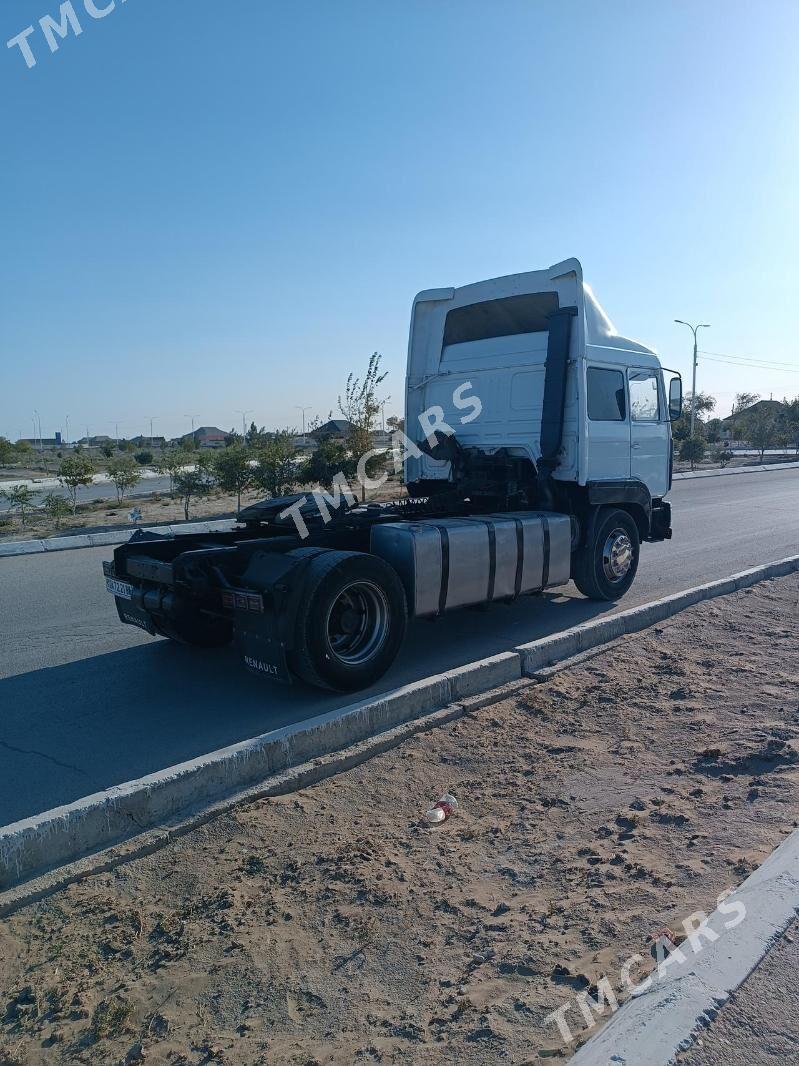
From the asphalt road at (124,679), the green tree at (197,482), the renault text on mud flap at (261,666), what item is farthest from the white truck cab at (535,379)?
the green tree at (197,482)

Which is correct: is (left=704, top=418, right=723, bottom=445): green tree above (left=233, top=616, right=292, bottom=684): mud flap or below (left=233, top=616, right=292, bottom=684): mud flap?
above

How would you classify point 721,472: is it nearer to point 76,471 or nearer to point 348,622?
point 76,471

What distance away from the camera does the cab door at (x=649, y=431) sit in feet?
30.7

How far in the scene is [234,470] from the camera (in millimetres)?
19125

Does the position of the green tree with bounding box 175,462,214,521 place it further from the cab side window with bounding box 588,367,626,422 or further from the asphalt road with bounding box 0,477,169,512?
the cab side window with bounding box 588,367,626,422

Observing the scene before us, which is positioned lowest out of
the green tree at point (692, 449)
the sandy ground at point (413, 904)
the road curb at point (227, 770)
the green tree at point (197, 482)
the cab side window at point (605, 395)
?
the sandy ground at point (413, 904)

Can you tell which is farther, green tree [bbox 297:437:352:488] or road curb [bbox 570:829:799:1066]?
green tree [bbox 297:437:352:488]

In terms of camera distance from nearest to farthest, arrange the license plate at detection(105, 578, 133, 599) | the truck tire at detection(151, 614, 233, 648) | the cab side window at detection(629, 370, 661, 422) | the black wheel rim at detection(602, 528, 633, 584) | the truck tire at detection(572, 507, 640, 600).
Result: the license plate at detection(105, 578, 133, 599) < the truck tire at detection(151, 614, 233, 648) < the truck tire at detection(572, 507, 640, 600) < the black wheel rim at detection(602, 528, 633, 584) < the cab side window at detection(629, 370, 661, 422)

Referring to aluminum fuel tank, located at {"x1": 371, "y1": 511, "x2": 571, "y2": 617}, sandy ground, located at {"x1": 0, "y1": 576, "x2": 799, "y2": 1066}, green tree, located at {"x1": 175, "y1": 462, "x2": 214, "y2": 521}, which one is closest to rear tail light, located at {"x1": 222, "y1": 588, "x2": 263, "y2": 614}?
aluminum fuel tank, located at {"x1": 371, "y1": 511, "x2": 571, "y2": 617}

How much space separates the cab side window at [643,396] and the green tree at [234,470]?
460 inches

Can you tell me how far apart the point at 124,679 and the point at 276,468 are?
1325 cm

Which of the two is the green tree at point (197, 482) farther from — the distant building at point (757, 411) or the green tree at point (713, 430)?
the green tree at point (713, 430)

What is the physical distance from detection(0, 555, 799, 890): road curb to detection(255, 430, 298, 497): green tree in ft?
44.4

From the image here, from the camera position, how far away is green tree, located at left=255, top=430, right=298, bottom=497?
19.3 meters
